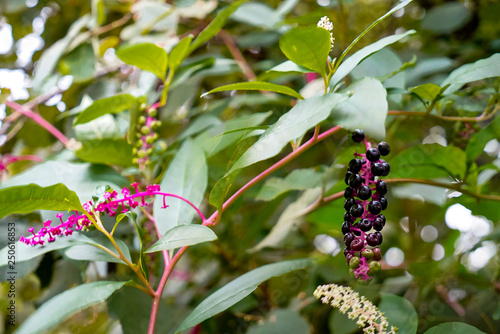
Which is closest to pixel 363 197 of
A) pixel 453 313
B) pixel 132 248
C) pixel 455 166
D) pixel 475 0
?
pixel 455 166

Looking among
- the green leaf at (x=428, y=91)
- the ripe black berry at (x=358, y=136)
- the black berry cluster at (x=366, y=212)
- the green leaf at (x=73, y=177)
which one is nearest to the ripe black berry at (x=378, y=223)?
the black berry cluster at (x=366, y=212)

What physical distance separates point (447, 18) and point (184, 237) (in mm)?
1254

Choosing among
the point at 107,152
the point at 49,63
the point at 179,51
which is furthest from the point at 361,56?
the point at 49,63

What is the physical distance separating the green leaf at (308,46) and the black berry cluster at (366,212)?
14 cm

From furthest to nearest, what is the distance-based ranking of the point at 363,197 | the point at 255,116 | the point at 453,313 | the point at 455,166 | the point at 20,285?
the point at 20,285 < the point at 453,313 < the point at 455,166 < the point at 255,116 < the point at 363,197

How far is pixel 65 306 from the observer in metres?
0.53

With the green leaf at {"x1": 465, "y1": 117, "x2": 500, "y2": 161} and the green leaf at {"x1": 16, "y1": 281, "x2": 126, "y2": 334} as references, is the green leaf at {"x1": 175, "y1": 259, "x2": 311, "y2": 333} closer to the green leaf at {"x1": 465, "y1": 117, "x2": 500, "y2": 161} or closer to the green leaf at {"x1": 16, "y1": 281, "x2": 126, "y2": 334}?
the green leaf at {"x1": 16, "y1": 281, "x2": 126, "y2": 334}

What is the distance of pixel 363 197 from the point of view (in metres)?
0.57

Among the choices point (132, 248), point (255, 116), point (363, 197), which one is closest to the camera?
point (363, 197)

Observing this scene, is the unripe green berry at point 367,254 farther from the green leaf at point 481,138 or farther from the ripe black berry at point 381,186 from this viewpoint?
the green leaf at point 481,138

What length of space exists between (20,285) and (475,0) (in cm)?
195

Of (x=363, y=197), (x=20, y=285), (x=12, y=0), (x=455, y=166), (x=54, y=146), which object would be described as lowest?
(x=20, y=285)

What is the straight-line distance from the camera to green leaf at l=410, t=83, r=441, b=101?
2.27 ft

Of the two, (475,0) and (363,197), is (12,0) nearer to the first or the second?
(363,197)
